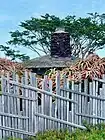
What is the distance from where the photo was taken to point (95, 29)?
2634cm

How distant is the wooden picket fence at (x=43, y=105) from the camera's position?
24.4 ft

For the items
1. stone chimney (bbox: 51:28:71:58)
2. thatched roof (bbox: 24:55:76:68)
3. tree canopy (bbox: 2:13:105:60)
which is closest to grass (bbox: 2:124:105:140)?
thatched roof (bbox: 24:55:76:68)

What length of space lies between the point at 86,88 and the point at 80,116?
1.72ft

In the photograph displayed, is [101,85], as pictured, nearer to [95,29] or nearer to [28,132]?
[28,132]

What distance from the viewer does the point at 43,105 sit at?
24.5 ft

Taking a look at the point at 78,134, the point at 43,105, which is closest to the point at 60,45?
the point at 43,105

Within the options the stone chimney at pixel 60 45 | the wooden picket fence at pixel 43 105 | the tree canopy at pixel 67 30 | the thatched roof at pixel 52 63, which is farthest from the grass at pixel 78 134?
the tree canopy at pixel 67 30

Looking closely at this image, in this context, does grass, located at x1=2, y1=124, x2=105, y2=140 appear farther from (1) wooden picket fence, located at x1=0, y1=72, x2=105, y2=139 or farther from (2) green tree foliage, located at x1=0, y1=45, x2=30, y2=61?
(2) green tree foliage, located at x1=0, y1=45, x2=30, y2=61

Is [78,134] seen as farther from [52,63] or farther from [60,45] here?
[60,45]

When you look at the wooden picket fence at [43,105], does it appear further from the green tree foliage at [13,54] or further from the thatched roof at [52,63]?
the green tree foliage at [13,54]

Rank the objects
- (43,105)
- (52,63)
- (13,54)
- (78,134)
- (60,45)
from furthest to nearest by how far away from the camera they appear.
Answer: (13,54) < (60,45) < (52,63) < (43,105) < (78,134)

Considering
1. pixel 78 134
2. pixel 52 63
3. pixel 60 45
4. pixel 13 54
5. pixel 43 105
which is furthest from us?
pixel 13 54

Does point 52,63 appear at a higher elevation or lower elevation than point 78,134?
higher

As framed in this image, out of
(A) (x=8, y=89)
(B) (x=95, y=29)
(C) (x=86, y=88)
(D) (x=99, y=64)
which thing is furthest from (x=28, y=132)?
(B) (x=95, y=29)
